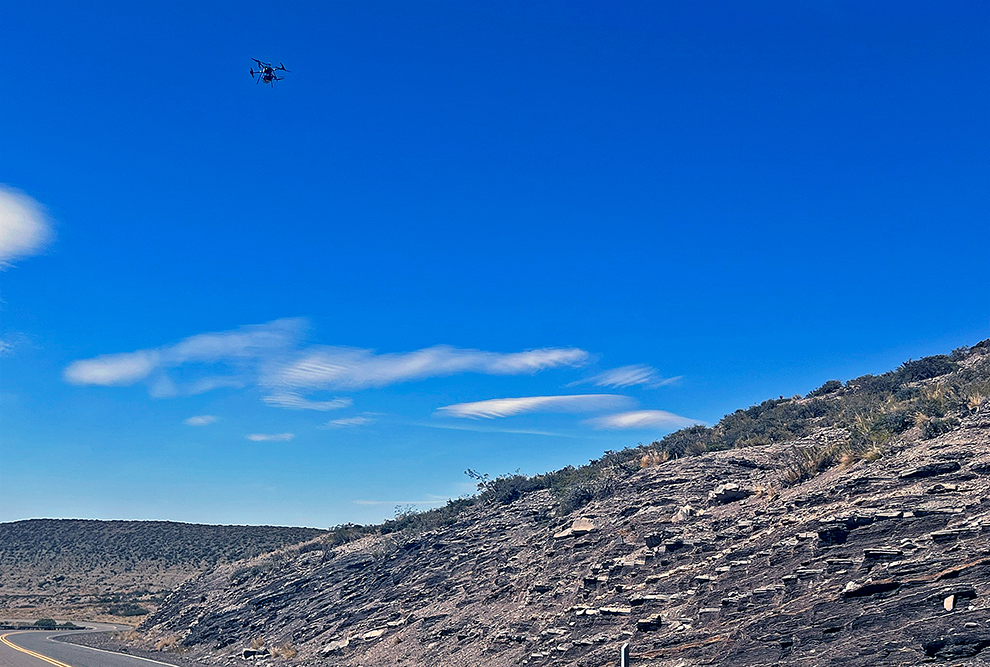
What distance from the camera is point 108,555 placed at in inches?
4193

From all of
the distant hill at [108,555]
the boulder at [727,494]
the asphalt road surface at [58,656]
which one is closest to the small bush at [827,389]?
the boulder at [727,494]

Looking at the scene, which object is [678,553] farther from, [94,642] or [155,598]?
[155,598]

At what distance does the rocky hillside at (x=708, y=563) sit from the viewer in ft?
38.8

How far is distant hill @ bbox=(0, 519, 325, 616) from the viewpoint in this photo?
3329 inches

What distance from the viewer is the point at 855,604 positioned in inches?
466

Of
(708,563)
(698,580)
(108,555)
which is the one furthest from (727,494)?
(108,555)

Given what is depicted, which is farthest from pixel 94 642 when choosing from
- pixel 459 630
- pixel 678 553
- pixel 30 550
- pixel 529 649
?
pixel 30 550

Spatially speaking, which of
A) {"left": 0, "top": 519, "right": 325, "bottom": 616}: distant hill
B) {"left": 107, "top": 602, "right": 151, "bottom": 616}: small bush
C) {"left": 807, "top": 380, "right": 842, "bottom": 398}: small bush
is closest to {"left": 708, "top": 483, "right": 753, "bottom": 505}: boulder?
{"left": 807, "top": 380, "right": 842, "bottom": 398}: small bush

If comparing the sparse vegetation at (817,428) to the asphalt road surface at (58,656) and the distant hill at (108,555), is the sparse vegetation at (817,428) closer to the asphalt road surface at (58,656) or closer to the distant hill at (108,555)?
the asphalt road surface at (58,656)

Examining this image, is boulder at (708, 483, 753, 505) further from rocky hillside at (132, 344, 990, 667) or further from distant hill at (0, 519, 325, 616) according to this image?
distant hill at (0, 519, 325, 616)

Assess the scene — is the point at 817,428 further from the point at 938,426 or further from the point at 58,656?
the point at 58,656

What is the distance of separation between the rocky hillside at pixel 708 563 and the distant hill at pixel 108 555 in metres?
57.4

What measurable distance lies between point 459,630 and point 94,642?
86.6ft

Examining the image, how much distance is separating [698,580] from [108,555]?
118 meters
